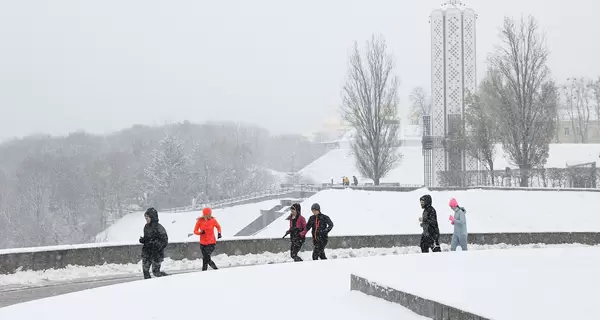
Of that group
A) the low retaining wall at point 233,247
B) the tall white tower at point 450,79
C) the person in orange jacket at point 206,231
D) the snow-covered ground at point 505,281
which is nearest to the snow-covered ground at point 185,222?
the tall white tower at point 450,79

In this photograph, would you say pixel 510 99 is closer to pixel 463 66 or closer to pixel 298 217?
pixel 463 66

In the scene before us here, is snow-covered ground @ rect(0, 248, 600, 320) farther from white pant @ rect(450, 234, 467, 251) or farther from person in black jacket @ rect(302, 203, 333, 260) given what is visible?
white pant @ rect(450, 234, 467, 251)

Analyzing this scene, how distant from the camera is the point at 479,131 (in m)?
44.0

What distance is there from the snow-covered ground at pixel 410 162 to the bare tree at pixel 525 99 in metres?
2.64

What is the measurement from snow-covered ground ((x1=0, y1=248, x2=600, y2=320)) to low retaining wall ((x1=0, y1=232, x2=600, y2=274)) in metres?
5.28

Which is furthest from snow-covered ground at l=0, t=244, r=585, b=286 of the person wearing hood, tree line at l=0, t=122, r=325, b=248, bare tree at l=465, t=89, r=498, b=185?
tree line at l=0, t=122, r=325, b=248

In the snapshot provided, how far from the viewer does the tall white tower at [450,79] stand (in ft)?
149

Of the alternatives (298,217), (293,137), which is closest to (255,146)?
(293,137)

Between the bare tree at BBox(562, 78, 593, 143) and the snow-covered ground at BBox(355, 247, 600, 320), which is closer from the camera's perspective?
the snow-covered ground at BBox(355, 247, 600, 320)

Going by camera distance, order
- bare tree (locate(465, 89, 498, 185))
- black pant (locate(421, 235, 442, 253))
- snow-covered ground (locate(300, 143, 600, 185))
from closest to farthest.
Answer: black pant (locate(421, 235, 442, 253)) < bare tree (locate(465, 89, 498, 185)) < snow-covered ground (locate(300, 143, 600, 185))

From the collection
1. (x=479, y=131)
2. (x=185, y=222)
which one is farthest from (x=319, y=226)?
(x=185, y=222)

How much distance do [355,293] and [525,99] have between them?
30.6 metres

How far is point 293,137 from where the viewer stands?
190 metres

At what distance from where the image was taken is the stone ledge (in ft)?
23.1
